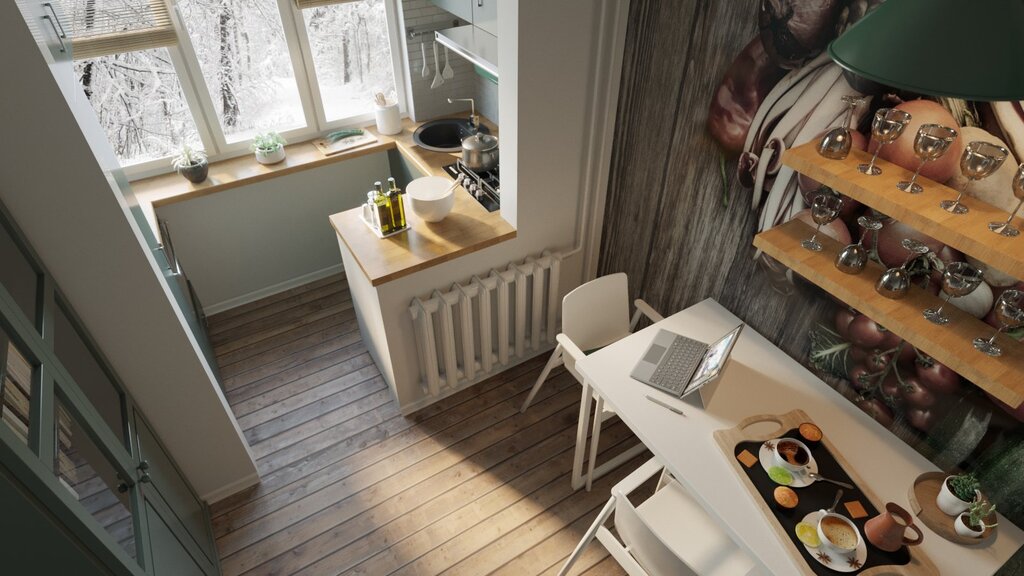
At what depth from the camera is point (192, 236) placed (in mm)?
3215

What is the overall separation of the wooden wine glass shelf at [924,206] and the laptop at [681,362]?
60 cm

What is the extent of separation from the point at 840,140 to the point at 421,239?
166cm

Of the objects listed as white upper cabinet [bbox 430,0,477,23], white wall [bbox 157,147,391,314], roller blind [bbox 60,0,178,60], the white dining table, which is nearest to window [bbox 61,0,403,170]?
roller blind [bbox 60,0,178,60]

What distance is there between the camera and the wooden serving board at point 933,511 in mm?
1589

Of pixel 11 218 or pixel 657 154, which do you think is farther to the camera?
pixel 657 154

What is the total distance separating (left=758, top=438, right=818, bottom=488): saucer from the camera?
5.70 ft

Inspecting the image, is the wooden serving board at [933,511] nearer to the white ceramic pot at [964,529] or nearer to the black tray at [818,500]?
the white ceramic pot at [964,529]

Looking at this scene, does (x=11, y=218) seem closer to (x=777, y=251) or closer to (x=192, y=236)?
(x=192, y=236)

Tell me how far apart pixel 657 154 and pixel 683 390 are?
1058 millimetres

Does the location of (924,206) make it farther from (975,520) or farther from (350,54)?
(350,54)

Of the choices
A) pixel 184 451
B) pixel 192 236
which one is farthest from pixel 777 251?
pixel 192 236

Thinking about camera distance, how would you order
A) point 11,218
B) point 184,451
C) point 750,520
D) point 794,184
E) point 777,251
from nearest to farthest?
1. point 11,218
2. point 750,520
3. point 777,251
4. point 794,184
5. point 184,451

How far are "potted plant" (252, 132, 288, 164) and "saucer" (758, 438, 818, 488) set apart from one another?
2.88m

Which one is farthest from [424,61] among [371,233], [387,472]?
[387,472]
